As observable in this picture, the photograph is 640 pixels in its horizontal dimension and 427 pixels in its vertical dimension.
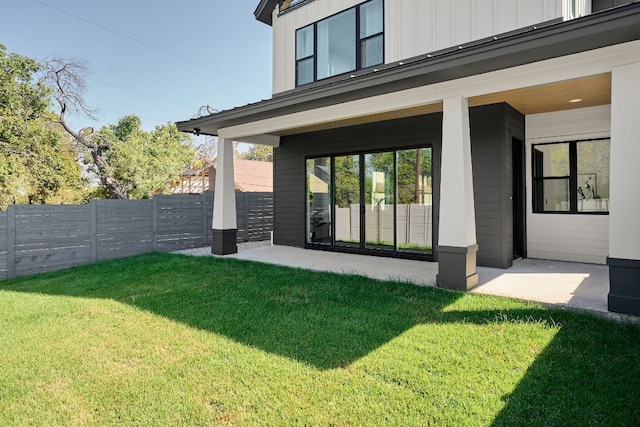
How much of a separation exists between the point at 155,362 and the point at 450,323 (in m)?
2.74

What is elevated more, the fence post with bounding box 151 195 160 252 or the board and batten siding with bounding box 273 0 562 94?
the board and batten siding with bounding box 273 0 562 94

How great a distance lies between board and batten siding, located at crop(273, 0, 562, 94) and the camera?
5812 mm

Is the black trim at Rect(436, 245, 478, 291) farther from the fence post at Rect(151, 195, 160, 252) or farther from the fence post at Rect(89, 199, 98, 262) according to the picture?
the fence post at Rect(89, 199, 98, 262)

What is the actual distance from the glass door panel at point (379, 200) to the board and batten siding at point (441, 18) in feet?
6.58

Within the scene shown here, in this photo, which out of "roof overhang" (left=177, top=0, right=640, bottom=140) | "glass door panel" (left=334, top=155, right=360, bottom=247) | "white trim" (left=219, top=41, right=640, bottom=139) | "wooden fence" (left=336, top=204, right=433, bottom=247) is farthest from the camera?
"glass door panel" (left=334, top=155, right=360, bottom=247)

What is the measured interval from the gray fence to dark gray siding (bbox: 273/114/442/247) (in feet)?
5.32

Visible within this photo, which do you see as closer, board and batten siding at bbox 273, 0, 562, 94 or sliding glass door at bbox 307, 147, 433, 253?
board and batten siding at bbox 273, 0, 562, 94

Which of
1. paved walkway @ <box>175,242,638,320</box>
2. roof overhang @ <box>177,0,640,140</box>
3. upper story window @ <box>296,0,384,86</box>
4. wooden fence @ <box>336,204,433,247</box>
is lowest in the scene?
paved walkway @ <box>175,242,638,320</box>

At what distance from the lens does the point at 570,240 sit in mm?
6832

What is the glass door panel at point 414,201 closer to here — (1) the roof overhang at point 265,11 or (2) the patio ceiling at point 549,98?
(2) the patio ceiling at point 549,98

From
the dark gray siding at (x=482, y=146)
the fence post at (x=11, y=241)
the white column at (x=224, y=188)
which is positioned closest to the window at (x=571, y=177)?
the dark gray siding at (x=482, y=146)

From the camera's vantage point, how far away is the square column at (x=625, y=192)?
144 inches

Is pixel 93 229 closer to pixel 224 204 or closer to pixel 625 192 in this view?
pixel 224 204

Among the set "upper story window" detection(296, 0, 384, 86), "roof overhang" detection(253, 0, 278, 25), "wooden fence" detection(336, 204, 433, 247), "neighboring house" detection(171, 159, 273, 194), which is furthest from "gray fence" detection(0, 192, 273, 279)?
"neighboring house" detection(171, 159, 273, 194)
